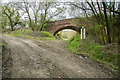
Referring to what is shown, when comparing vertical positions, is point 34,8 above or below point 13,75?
above

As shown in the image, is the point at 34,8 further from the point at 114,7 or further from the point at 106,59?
the point at 106,59

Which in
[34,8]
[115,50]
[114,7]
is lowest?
[115,50]

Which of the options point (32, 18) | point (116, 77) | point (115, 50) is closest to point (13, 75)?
point (116, 77)

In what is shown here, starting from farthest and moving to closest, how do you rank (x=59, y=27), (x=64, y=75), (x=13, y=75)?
(x=59, y=27) → (x=64, y=75) → (x=13, y=75)

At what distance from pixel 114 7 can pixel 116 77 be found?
11.6 ft

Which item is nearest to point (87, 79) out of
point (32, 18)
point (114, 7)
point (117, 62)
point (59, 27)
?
point (117, 62)

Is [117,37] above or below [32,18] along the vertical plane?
below

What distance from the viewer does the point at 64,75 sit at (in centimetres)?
284

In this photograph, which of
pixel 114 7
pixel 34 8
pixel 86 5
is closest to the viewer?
pixel 114 7

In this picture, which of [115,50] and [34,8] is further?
[34,8]

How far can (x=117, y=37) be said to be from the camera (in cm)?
502

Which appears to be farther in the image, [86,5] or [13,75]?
[86,5]

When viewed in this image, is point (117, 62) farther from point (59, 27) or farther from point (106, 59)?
point (59, 27)

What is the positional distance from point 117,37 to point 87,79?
138 inches
